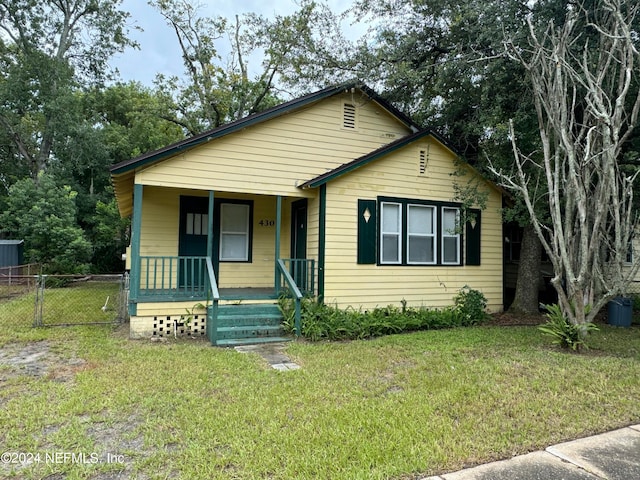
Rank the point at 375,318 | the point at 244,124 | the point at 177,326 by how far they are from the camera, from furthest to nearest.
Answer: the point at 244,124 < the point at 375,318 < the point at 177,326

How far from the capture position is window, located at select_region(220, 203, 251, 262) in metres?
9.41

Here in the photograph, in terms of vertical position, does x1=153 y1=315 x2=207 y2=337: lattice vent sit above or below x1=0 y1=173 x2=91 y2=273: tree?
below

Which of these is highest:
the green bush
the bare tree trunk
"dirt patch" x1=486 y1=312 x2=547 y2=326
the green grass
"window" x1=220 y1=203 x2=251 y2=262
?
"window" x1=220 y1=203 x2=251 y2=262

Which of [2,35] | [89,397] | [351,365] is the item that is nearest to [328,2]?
[351,365]

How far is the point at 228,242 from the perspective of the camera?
9453 millimetres

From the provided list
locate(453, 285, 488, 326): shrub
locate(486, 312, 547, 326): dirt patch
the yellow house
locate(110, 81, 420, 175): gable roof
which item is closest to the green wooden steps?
the yellow house

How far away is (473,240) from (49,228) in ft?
52.4

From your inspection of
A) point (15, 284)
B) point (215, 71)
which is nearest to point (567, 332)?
point (15, 284)

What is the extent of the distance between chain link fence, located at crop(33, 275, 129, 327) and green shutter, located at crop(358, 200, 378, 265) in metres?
5.40

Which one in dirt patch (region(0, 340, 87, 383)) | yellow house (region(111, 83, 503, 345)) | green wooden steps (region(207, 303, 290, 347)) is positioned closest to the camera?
dirt patch (region(0, 340, 87, 383))

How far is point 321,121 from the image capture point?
29.2ft

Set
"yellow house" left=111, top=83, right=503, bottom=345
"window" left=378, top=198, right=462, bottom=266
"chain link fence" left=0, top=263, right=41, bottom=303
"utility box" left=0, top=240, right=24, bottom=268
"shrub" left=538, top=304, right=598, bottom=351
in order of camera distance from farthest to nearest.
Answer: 1. "utility box" left=0, top=240, right=24, bottom=268
2. "chain link fence" left=0, top=263, right=41, bottom=303
3. "window" left=378, top=198, right=462, bottom=266
4. "yellow house" left=111, top=83, right=503, bottom=345
5. "shrub" left=538, top=304, right=598, bottom=351

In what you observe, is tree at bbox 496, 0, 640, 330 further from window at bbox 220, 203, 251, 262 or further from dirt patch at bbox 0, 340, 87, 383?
dirt patch at bbox 0, 340, 87, 383

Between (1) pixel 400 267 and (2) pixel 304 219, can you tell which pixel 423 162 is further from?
(2) pixel 304 219
